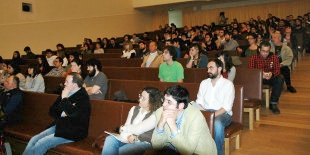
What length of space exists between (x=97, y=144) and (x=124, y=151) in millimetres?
431

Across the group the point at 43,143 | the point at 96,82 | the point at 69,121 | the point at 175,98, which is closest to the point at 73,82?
the point at 69,121

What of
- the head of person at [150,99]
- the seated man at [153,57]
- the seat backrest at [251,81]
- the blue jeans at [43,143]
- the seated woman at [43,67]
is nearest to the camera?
the head of person at [150,99]

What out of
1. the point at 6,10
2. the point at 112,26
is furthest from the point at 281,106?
the point at 112,26

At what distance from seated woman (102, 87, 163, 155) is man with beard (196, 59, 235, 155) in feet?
2.35

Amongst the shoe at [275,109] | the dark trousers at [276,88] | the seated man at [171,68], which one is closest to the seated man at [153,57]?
the seated man at [171,68]

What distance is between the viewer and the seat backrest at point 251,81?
15.5 feet

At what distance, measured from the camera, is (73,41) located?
44.6 feet

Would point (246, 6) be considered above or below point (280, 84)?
above

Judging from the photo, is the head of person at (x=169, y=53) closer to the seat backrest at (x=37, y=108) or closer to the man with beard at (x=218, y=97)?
the man with beard at (x=218, y=97)

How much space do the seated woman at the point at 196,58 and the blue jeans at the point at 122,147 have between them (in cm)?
266

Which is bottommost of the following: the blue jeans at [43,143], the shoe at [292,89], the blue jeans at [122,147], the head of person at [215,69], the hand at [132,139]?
the blue jeans at [43,143]

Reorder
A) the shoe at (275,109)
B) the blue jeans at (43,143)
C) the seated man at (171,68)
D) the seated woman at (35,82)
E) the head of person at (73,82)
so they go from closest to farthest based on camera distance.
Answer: the blue jeans at (43,143)
the head of person at (73,82)
the seated man at (171,68)
the shoe at (275,109)
the seated woman at (35,82)

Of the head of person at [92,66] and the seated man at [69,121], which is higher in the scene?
the head of person at [92,66]

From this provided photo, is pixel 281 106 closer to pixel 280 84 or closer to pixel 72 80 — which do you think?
pixel 280 84
